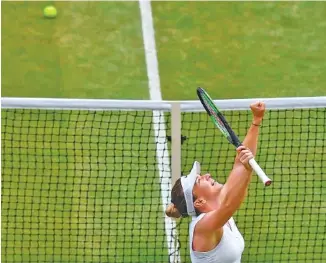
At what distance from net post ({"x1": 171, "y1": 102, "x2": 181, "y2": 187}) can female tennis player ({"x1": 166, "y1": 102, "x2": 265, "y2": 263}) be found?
7.12 ft

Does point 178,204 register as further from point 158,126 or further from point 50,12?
point 50,12

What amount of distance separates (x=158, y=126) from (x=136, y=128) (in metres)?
0.36

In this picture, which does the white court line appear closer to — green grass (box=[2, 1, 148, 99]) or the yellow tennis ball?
green grass (box=[2, 1, 148, 99])

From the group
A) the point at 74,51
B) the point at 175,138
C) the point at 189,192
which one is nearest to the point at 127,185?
the point at 175,138

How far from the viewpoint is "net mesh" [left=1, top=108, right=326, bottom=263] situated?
12.5 metres

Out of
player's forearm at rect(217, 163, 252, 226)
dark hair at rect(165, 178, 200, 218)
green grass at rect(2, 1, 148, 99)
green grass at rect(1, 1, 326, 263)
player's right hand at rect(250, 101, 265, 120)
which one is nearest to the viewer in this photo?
player's forearm at rect(217, 163, 252, 226)

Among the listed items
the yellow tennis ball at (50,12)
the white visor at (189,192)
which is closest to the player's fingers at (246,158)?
the white visor at (189,192)

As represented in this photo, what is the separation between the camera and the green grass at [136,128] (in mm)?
12664

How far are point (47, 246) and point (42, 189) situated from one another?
104cm

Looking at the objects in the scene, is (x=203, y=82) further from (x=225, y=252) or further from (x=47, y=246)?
(x=225, y=252)

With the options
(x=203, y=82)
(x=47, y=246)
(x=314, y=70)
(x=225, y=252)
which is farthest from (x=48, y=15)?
(x=225, y=252)

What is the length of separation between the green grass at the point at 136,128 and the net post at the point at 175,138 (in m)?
1.58

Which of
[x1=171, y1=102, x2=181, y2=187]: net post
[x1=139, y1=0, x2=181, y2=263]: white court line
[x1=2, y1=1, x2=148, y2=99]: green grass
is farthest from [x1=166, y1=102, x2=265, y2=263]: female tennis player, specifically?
[x1=2, y1=1, x2=148, y2=99]: green grass

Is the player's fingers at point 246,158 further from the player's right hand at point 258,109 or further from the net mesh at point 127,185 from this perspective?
the net mesh at point 127,185
